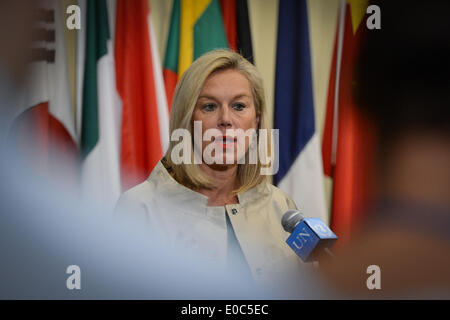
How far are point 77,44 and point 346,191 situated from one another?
114cm

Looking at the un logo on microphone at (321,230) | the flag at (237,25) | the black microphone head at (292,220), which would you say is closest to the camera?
the un logo on microphone at (321,230)

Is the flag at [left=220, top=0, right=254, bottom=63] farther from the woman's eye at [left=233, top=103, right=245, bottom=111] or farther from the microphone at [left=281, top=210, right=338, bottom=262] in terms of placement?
the microphone at [left=281, top=210, right=338, bottom=262]

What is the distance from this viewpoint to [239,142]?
1.55 metres

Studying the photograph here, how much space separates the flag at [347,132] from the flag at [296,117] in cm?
7

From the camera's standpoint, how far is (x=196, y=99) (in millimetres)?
1515

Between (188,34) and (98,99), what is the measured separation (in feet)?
1.37

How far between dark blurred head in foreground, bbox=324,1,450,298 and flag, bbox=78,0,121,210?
87 cm

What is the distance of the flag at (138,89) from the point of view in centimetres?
175

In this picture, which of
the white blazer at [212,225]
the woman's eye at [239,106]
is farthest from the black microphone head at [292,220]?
the woman's eye at [239,106]

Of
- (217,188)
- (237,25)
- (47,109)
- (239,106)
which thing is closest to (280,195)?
(217,188)

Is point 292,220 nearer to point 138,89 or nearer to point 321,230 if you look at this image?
point 321,230

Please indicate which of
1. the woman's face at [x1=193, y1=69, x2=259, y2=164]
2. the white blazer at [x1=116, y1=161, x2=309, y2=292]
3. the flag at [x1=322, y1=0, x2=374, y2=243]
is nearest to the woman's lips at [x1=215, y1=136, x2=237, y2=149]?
the woman's face at [x1=193, y1=69, x2=259, y2=164]

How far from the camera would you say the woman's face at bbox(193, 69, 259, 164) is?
4.94 feet

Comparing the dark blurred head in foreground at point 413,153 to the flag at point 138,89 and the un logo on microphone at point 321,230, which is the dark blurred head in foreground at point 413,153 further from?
the flag at point 138,89
